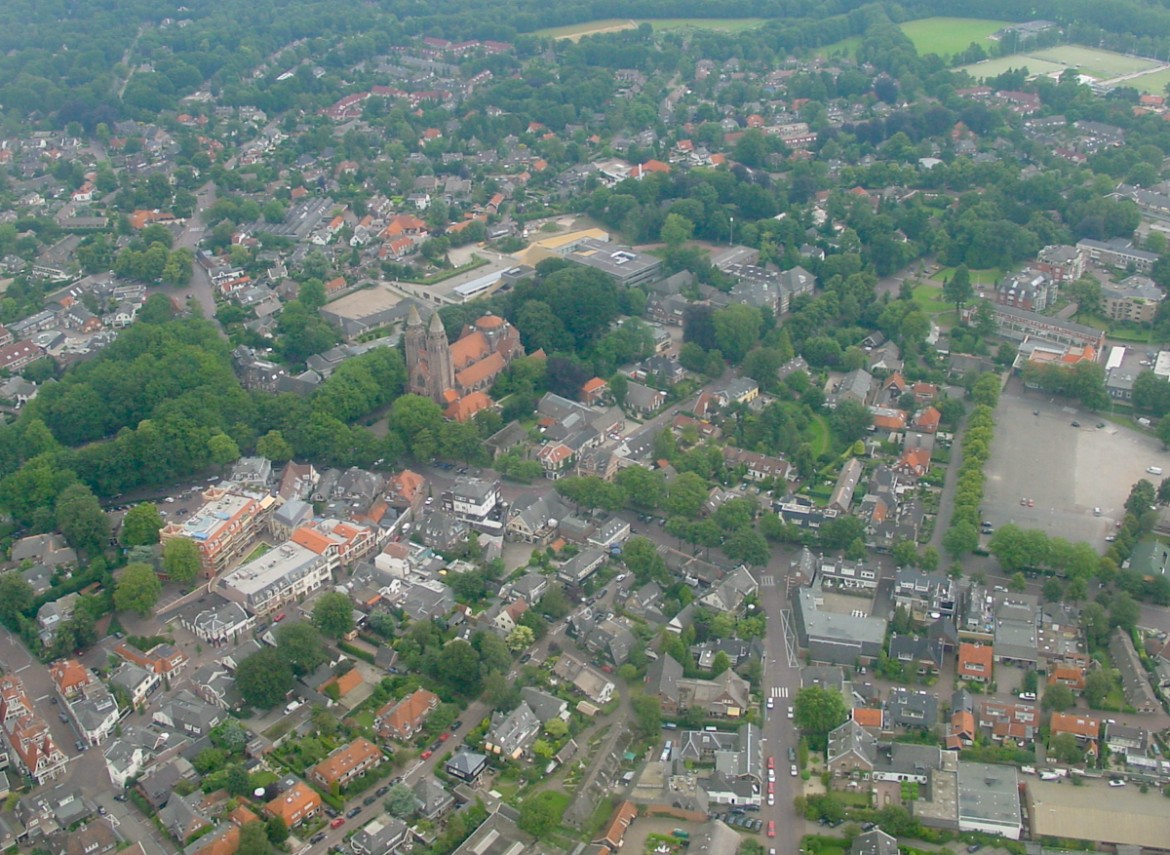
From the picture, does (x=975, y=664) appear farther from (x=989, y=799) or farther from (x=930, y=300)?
(x=930, y=300)

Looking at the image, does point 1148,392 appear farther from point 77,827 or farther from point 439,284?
point 77,827

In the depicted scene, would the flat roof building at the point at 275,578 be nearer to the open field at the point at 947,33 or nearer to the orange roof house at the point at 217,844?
the orange roof house at the point at 217,844

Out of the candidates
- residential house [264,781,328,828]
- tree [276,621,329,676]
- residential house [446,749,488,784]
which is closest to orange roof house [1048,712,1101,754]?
residential house [446,749,488,784]

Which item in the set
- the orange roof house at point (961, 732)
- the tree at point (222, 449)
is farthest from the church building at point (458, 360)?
the orange roof house at point (961, 732)

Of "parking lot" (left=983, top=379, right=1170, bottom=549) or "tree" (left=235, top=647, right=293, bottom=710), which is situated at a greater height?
"parking lot" (left=983, top=379, right=1170, bottom=549)

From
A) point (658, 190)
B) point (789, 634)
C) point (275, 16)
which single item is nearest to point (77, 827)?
point (789, 634)

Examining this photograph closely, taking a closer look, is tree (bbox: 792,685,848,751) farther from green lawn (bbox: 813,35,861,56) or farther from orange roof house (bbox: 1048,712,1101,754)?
green lawn (bbox: 813,35,861,56)
